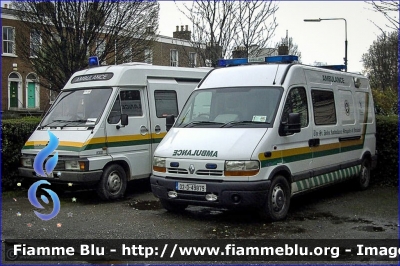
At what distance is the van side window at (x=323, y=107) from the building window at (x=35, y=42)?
12.2m

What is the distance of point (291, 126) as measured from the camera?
8.50 metres

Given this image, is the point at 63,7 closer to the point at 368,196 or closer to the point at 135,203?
the point at 135,203

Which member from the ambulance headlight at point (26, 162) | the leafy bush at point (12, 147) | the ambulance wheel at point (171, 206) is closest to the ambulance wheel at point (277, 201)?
the ambulance wheel at point (171, 206)

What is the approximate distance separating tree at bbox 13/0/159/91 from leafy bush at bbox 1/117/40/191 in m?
7.07

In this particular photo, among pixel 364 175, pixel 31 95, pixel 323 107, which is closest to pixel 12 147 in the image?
pixel 323 107

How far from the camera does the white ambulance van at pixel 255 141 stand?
8.03m

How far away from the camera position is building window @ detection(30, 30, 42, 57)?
18830 mm

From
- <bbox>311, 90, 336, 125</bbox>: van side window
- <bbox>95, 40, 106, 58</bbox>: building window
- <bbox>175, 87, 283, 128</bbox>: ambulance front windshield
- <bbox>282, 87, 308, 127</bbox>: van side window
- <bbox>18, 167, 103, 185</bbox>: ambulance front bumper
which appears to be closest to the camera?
<bbox>175, 87, 283, 128</bbox>: ambulance front windshield

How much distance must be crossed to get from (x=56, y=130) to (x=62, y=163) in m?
0.83

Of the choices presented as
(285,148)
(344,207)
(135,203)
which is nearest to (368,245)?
(285,148)

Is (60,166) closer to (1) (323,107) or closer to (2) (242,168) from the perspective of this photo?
(2) (242,168)

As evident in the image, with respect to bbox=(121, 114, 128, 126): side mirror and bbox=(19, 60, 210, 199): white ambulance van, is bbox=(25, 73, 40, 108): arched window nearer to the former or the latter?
bbox=(19, 60, 210, 199): white ambulance van

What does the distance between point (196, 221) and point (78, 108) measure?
152 inches

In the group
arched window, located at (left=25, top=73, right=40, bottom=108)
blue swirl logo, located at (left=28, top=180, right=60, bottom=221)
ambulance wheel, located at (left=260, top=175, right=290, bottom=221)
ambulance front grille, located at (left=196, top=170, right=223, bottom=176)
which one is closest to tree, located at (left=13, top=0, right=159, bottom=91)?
blue swirl logo, located at (left=28, top=180, right=60, bottom=221)
